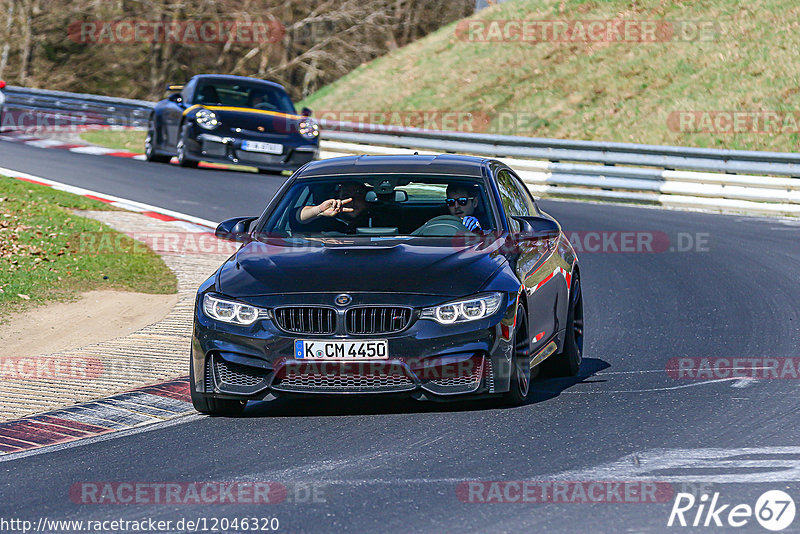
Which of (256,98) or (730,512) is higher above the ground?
(730,512)

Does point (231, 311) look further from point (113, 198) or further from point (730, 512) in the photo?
point (113, 198)

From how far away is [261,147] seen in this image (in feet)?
→ 70.9

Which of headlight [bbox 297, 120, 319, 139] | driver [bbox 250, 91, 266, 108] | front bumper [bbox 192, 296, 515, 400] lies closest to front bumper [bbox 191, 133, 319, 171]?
headlight [bbox 297, 120, 319, 139]

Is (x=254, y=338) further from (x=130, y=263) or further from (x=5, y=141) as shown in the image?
(x=5, y=141)

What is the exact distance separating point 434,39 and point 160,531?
3698 centimetres

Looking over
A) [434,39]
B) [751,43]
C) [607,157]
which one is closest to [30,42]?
[434,39]

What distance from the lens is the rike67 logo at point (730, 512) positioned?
4.96 meters

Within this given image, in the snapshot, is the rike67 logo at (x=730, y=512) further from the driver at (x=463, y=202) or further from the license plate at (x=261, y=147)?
the license plate at (x=261, y=147)

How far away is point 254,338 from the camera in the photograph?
7.00 metres
